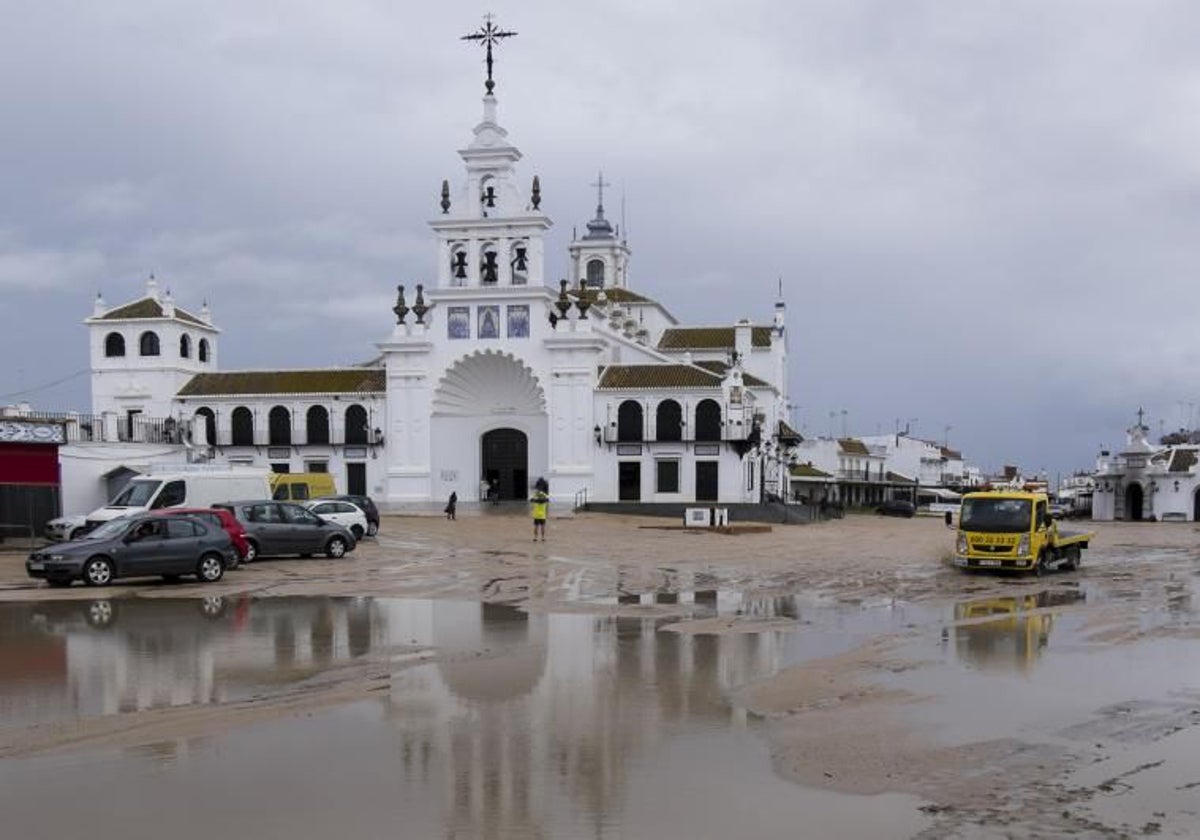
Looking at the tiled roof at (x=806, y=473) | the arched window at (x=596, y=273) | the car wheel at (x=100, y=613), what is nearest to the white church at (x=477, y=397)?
the arched window at (x=596, y=273)

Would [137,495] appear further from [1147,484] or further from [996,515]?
[1147,484]

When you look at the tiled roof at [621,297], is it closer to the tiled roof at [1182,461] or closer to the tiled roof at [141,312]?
the tiled roof at [141,312]

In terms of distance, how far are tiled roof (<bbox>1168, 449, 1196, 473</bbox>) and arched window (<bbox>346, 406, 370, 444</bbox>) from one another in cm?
4643

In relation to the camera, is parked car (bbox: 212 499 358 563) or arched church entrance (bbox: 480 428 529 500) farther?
arched church entrance (bbox: 480 428 529 500)

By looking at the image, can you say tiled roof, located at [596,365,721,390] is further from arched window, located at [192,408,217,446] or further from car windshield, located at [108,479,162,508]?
car windshield, located at [108,479,162,508]

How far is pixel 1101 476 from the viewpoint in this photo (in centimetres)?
7256

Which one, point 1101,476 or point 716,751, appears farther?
point 1101,476

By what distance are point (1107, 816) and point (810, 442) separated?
277ft

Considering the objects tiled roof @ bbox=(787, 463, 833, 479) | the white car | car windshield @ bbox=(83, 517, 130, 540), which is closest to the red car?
car windshield @ bbox=(83, 517, 130, 540)

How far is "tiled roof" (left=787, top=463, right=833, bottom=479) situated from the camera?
7788 cm

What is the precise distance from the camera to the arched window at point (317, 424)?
54.8m

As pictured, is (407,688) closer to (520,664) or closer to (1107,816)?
(520,664)

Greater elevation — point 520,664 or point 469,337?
point 469,337

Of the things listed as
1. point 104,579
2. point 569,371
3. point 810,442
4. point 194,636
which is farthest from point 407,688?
point 810,442
